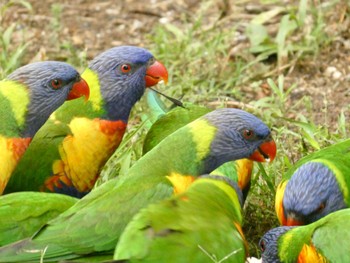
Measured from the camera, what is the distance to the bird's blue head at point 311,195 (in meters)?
4.87

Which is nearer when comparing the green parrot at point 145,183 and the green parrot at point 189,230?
the green parrot at point 189,230

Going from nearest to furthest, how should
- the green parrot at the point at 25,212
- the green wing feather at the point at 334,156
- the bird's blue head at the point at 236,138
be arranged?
the green parrot at the point at 25,212
the bird's blue head at the point at 236,138
the green wing feather at the point at 334,156

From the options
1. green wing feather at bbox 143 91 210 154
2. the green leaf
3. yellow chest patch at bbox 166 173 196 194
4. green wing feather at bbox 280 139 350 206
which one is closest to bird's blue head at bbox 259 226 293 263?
yellow chest patch at bbox 166 173 196 194

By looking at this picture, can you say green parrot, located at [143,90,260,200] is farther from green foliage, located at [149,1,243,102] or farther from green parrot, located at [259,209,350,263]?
green foliage, located at [149,1,243,102]

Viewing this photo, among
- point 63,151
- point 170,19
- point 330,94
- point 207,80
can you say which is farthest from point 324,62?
point 63,151

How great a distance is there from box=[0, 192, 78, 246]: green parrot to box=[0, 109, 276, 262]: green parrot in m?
0.17

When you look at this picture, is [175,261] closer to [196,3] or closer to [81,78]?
[81,78]

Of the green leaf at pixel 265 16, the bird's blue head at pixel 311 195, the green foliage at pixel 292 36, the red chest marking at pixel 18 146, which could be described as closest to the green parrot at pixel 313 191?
the bird's blue head at pixel 311 195

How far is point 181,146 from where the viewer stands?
15.6 feet

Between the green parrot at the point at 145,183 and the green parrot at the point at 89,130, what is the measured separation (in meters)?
0.61

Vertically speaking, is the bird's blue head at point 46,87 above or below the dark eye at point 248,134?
above

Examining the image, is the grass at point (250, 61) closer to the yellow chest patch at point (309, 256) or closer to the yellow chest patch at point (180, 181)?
the yellow chest patch at point (180, 181)

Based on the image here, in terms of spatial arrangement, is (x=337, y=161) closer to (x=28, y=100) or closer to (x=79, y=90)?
(x=79, y=90)

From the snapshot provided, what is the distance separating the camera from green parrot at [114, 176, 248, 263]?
382 centimetres
